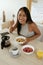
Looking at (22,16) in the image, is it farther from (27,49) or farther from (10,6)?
(10,6)

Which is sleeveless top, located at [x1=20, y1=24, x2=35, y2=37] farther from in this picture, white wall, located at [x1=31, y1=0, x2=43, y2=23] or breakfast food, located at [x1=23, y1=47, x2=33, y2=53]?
breakfast food, located at [x1=23, y1=47, x2=33, y2=53]

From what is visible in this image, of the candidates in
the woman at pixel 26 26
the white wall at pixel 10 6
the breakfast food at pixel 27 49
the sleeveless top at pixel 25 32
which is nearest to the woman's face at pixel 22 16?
the woman at pixel 26 26

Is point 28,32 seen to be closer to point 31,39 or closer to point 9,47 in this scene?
point 31,39

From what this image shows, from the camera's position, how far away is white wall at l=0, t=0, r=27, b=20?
293 centimetres

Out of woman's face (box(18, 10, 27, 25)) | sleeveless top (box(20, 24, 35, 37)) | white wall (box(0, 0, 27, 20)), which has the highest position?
white wall (box(0, 0, 27, 20))

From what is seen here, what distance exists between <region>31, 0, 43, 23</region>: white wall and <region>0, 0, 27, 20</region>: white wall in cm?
36

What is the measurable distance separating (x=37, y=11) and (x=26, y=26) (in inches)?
21.1

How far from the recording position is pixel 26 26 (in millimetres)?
2133

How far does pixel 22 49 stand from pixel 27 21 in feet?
2.12

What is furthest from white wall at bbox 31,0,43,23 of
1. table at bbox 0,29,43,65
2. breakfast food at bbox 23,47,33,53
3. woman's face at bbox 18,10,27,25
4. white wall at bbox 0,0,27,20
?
table at bbox 0,29,43,65

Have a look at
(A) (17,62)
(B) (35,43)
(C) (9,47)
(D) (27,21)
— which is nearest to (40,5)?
(D) (27,21)

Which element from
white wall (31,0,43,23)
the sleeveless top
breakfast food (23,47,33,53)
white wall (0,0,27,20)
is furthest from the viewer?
white wall (0,0,27,20)

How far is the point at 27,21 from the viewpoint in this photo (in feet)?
6.86

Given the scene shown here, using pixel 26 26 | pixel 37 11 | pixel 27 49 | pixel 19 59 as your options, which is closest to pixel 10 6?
pixel 37 11
